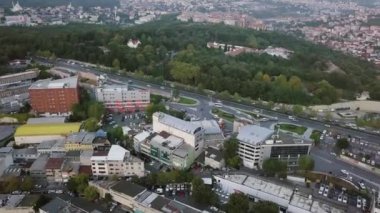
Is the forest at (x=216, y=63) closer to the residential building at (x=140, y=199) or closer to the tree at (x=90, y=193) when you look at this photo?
the residential building at (x=140, y=199)

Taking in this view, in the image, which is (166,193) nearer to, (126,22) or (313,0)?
(126,22)

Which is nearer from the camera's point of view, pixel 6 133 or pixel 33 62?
pixel 6 133

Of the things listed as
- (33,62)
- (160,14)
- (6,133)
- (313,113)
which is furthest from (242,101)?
(160,14)

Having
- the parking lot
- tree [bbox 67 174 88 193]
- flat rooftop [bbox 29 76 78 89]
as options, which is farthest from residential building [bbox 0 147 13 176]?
the parking lot

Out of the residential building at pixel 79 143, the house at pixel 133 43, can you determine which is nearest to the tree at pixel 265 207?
the residential building at pixel 79 143

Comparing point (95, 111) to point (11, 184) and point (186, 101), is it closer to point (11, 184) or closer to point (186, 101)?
point (186, 101)

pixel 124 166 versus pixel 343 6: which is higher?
pixel 343 6
